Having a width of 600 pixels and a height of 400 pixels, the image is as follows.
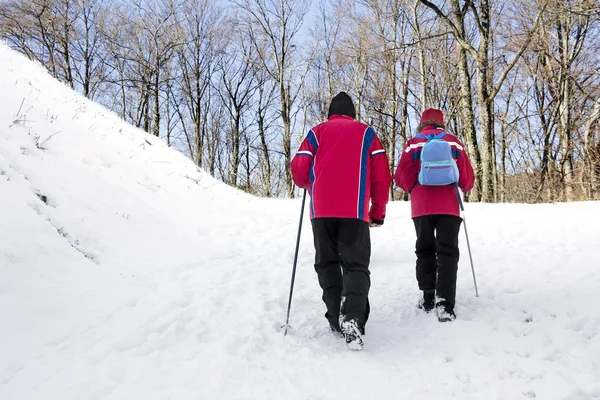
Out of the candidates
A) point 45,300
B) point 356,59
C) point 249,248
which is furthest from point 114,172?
point 356,59

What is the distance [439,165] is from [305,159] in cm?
117

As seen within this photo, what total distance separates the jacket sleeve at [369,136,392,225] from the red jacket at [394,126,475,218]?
1.66 ft

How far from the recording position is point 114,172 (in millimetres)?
5723

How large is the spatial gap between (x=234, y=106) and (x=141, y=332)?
75.3 ft

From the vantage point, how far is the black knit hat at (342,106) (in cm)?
303

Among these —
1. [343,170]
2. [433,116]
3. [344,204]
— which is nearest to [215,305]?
[344,204]

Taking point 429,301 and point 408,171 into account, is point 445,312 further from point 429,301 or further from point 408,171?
point 408,171

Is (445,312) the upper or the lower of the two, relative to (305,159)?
lower

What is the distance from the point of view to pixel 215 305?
3.34 meters

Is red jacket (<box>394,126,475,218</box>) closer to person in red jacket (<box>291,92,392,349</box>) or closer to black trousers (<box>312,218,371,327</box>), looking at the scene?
person in red jacket (<box>291,92,392,349</box>)

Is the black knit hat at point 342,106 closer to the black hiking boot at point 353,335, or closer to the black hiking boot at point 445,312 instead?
the black hiking boot at point 353,335

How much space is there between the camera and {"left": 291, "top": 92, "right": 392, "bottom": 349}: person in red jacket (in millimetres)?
2691

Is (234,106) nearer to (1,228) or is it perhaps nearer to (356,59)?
(356,59)

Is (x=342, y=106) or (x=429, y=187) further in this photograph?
(x=429, y=187)
